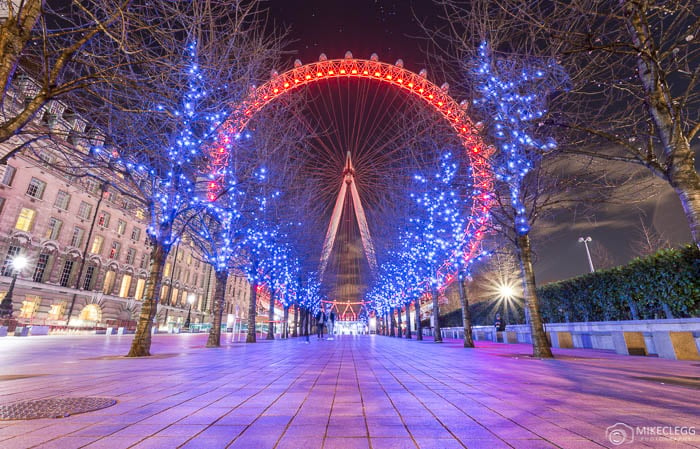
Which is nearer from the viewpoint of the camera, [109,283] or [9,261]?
[9,261]

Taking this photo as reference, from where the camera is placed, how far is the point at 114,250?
42.2m

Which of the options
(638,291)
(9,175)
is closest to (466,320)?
(638,291)

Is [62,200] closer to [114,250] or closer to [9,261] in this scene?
[9,261]

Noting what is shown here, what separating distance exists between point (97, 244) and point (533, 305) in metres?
46.8

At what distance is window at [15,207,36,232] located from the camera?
31.2 meters

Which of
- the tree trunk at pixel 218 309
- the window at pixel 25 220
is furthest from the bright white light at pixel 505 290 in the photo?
the window at pixel 25 220

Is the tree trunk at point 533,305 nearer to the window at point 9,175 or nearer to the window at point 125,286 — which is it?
the window at point 9,175

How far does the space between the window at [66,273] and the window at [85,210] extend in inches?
214

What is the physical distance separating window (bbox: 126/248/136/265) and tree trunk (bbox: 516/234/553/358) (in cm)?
4890

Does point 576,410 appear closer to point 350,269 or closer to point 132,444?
point 132,444

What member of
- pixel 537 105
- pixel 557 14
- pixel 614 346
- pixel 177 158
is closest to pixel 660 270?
pixel 614 346

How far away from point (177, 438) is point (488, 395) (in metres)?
3.85

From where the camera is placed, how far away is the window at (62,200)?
35.2 metres

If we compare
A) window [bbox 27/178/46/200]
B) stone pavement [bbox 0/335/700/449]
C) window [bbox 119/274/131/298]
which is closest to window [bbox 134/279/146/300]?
window [bbox 119/274/131/298]
